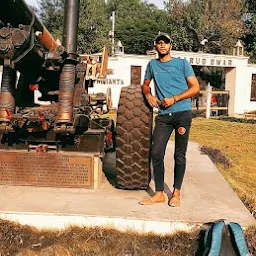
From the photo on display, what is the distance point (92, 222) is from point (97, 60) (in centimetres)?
255

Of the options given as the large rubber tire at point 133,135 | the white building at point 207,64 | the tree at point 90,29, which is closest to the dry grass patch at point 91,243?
the large rubber tire at point 133,135

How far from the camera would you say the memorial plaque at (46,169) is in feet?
14.6

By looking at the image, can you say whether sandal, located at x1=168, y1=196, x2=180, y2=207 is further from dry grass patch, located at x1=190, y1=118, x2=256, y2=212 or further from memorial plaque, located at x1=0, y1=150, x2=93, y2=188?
memorial plaque, located at x1=0, y1=150, x2=93, y2=188

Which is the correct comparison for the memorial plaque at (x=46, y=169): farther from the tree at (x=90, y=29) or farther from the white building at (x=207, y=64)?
the tree at (x=90, y=29)

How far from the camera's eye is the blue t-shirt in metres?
3.77

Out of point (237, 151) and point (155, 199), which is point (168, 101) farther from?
point (237, 151)

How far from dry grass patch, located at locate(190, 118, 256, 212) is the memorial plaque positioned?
5.63ft

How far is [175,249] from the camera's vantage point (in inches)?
128

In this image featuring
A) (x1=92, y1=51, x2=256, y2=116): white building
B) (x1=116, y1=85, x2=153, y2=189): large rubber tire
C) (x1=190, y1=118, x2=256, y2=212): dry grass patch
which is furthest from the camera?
(x1=92, y1=51, x2=256, y2=116): white building

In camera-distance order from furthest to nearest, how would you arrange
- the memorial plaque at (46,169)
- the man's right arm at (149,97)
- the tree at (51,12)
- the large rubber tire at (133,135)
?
the tree at (51,12)
the memorial plaque at (46,169)
the large rubber tire at (133,135)
the man's right arm at (149,97)

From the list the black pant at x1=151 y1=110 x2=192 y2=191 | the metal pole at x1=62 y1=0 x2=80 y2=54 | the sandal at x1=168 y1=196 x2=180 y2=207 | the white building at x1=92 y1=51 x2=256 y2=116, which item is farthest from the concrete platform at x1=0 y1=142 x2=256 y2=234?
the white building at x1=92 y1=51 x2=256 y2=116

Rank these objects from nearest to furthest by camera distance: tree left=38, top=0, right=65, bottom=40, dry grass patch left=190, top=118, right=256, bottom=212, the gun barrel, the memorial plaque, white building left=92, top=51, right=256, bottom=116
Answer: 1. the gun barrel
2. the memorial plaque
3. dry grass patch left=190, top=118, right=256, bottom=212
4. white building left=92, top=51, right=256, bottom=116
5. tree left=38, top=0, right=65, bottom=40

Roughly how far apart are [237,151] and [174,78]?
203 inches

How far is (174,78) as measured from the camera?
379 centimetres
